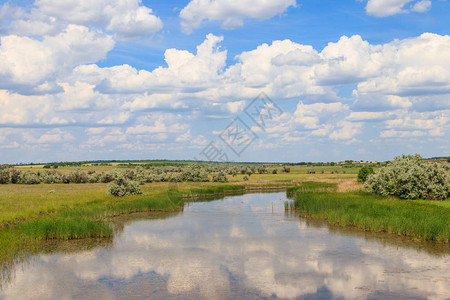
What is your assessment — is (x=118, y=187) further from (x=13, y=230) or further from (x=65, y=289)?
(x=65, y=289)

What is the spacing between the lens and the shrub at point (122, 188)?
48.4 metres

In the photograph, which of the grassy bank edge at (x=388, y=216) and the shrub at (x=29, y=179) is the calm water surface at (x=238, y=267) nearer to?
the grassy bank edge at (x=388, y=216)

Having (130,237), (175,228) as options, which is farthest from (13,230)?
(175,228)

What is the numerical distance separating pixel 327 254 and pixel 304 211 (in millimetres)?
17926

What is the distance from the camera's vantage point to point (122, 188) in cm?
4891

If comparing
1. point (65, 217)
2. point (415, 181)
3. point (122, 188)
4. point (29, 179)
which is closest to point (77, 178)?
point (29, 179)

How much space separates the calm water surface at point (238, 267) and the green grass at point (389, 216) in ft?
4.43

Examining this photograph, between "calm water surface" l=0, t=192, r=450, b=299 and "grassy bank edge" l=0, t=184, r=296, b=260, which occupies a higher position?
"grassy bank edge" l=0, t=184, r=296, b=260

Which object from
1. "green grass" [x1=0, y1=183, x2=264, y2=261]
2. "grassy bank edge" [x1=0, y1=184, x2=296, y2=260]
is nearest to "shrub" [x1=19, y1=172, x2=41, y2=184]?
"green grass" [x1=0, y1=183, x2=264, y2=261]

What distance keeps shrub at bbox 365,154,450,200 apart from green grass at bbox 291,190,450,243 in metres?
6.06

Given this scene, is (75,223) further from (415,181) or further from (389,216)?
(415,181)

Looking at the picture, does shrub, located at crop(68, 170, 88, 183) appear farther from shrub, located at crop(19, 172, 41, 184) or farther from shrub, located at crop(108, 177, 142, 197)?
shrub, located at crop(108, 177, 142, 197)

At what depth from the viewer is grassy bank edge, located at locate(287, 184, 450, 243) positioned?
83.2 ft

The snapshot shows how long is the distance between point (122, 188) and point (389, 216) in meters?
31.8
